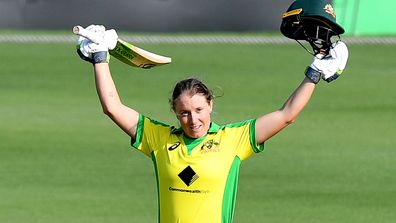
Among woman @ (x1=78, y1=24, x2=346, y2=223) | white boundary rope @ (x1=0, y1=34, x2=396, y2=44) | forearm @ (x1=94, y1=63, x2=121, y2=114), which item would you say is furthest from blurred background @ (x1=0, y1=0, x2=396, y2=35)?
woman @ (x1=78, y1=24, x2=346, y2=223)

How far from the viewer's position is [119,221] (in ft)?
32.5

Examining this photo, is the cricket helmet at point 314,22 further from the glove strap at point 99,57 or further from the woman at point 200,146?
the glove strap at point 99,57

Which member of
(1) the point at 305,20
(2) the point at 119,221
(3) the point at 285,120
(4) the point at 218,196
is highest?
(1) the point at 305,20

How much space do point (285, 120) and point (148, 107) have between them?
27.7 ft

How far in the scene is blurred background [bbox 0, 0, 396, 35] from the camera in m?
20.0

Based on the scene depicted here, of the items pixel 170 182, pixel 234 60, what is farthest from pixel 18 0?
pixel 170 182

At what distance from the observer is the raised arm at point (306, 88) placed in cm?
613

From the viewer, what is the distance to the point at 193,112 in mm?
6125

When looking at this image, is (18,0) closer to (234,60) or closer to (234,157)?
(234,60)

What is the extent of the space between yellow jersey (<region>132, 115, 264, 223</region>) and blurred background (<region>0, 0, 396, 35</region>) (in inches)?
541

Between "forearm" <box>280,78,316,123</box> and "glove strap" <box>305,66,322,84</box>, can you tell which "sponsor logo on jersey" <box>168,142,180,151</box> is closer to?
"forearm" <box>280,78,316,123</box>

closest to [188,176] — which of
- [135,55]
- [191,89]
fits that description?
[191,89]

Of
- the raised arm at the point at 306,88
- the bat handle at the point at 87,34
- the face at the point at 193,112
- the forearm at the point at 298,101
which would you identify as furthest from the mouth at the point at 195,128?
the bat handle at the point at 87,34

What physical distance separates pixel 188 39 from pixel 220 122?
245 inches
